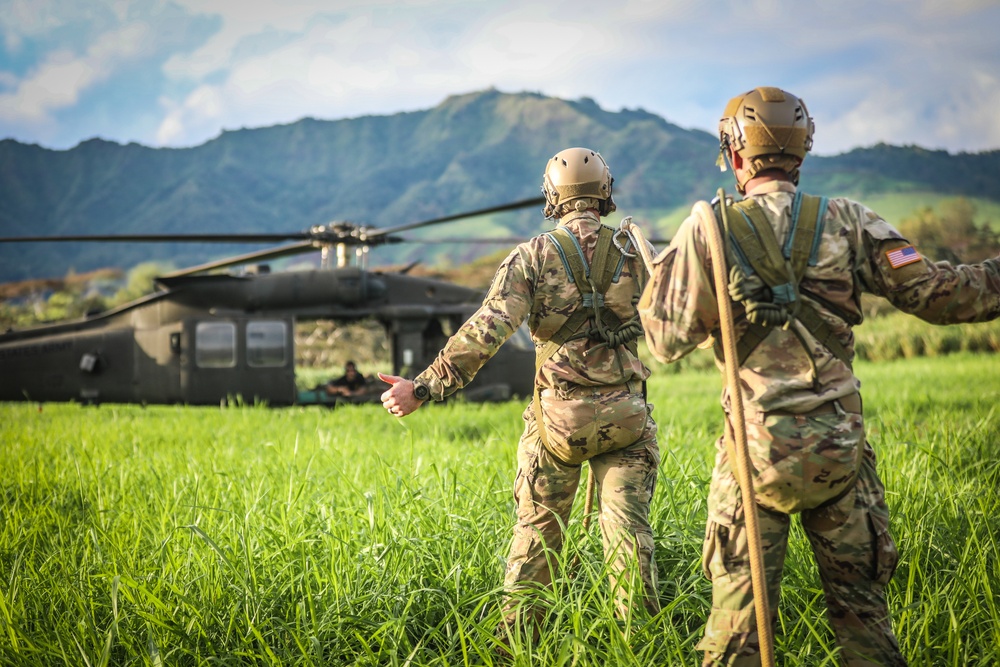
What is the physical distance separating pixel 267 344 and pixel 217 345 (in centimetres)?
73

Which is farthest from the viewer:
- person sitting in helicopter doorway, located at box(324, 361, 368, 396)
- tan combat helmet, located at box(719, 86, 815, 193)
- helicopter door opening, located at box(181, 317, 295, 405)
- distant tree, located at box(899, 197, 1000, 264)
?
distant tree, located at box(899, 197, 1000, 264)

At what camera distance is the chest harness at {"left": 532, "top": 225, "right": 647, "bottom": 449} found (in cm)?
309

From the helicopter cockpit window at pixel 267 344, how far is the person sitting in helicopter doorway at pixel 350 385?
84 centimetres

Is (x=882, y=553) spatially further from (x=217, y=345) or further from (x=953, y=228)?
(x=953, y=228)

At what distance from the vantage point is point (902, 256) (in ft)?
7.32

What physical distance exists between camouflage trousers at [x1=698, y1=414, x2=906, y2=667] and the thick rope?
0.32 ft

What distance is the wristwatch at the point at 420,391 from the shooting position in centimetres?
291

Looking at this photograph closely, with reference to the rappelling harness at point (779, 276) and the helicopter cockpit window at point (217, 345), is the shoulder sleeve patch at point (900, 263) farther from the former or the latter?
the helicopter cockpit window at point (217, 345)

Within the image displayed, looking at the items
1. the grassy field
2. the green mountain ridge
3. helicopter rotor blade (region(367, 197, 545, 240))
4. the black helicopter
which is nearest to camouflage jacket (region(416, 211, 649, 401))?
the grassy field

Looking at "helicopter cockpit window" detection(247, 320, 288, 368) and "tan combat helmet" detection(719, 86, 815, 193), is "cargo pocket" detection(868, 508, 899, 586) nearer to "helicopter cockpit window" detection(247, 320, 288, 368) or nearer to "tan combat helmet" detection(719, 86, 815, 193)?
"tan combat helmet" detection(719, 86, 815, 193)

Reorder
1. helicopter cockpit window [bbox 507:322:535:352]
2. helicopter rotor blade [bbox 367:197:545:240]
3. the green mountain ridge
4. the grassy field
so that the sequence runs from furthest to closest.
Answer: the green mountain ridge → helicopter cockpit window [bbox 507:322:535:352] → helicopter rotor blade [bbox 367:197:545:240] → the grassy field

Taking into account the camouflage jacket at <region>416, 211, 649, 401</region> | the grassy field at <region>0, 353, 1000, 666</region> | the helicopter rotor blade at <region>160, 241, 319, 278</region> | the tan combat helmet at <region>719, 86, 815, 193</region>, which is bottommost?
the grassy field at <region>0, 353, 1000, 666</region>

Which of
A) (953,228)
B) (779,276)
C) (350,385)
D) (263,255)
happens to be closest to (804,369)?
(779,276)

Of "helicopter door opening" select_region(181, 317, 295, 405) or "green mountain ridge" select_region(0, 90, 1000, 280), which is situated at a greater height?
"green mountain ridge" select_region(0, 90, 1000, 280)
